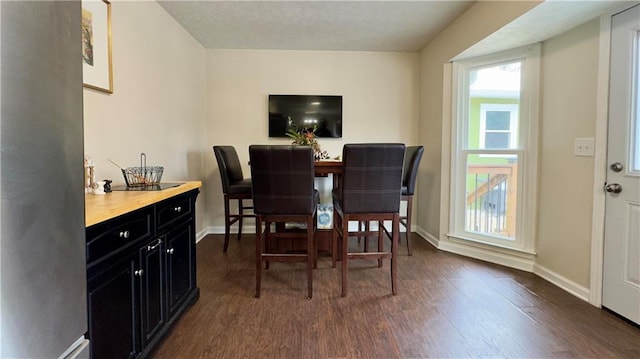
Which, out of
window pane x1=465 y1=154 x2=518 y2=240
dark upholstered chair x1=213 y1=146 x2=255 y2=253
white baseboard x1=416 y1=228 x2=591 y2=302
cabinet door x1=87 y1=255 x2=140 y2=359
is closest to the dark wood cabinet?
cabinet door x1=87 y1=255 x2=140 y2=359

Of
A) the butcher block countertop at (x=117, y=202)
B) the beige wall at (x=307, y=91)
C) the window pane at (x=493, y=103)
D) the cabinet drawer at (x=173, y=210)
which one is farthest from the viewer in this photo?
the beige wall at (x=307, y=91)

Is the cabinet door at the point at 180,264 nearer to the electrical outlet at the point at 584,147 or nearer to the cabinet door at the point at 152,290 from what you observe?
the cabinet door at the point at 152,290

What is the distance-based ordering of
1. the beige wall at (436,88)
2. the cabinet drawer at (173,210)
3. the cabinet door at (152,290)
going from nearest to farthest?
the cabinet door at (152,290)
the cabinet drawer at (173,210)
the beige wall at (436,88)

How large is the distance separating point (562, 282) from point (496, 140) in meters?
1.31

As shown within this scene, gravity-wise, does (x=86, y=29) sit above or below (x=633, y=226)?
above

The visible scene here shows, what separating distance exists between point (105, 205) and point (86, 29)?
121 centimetres

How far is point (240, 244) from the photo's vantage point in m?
3.52

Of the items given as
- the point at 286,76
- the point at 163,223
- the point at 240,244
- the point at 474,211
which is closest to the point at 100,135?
the point at 163,223

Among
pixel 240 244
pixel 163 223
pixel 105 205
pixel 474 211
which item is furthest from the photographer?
pixel 240 244

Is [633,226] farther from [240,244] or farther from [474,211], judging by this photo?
[240,244]

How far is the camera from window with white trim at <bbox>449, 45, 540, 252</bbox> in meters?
2.72

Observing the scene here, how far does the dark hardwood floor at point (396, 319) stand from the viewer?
1.63 meters

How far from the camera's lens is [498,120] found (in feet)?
9.61

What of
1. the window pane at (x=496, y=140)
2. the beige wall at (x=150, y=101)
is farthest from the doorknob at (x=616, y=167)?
the beige wall at (x=150, y=101)
